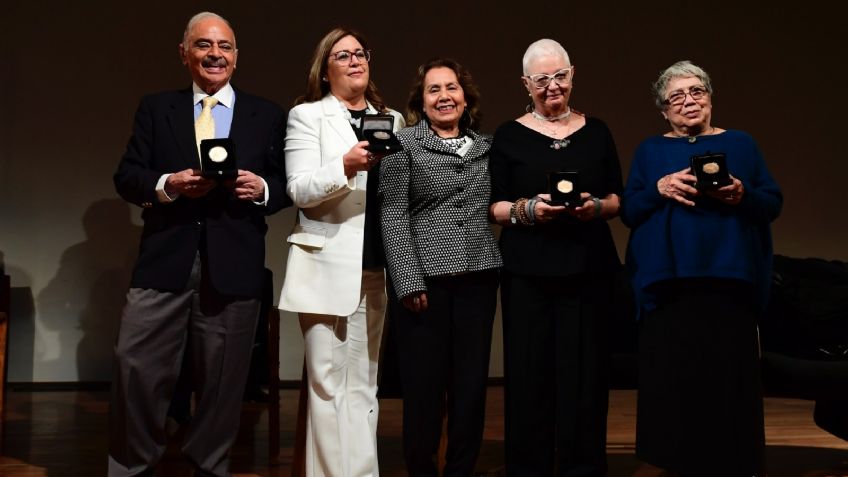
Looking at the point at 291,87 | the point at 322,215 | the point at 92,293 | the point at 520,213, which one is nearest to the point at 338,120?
the point at 322,215

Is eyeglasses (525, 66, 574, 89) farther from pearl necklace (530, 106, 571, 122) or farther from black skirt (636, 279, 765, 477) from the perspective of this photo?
black skirt (636, 279, 765, 477)

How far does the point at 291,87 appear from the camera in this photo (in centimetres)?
588

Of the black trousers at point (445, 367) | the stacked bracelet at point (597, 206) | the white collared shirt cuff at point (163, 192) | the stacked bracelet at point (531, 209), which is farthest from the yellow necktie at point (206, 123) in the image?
the stacked bracelet at point (597, 206)

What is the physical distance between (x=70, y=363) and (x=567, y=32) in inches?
151

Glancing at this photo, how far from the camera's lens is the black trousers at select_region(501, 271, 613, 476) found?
3014mm

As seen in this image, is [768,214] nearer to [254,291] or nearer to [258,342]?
[254,291]

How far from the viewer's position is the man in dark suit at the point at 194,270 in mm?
2910

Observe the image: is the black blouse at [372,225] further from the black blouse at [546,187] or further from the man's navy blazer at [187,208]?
the black blouse at [546,187]

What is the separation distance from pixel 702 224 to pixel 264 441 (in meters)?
2.29

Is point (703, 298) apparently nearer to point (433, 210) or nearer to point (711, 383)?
point (711, 383)

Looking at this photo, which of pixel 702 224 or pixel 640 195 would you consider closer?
pixel 702 224

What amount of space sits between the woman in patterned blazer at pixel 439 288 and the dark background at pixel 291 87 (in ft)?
9.75

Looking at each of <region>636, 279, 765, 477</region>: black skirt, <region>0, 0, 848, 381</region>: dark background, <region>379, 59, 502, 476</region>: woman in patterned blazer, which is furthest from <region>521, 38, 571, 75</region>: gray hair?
<region>0, 0, 848, 381</region>: dark background

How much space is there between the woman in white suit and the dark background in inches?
112
